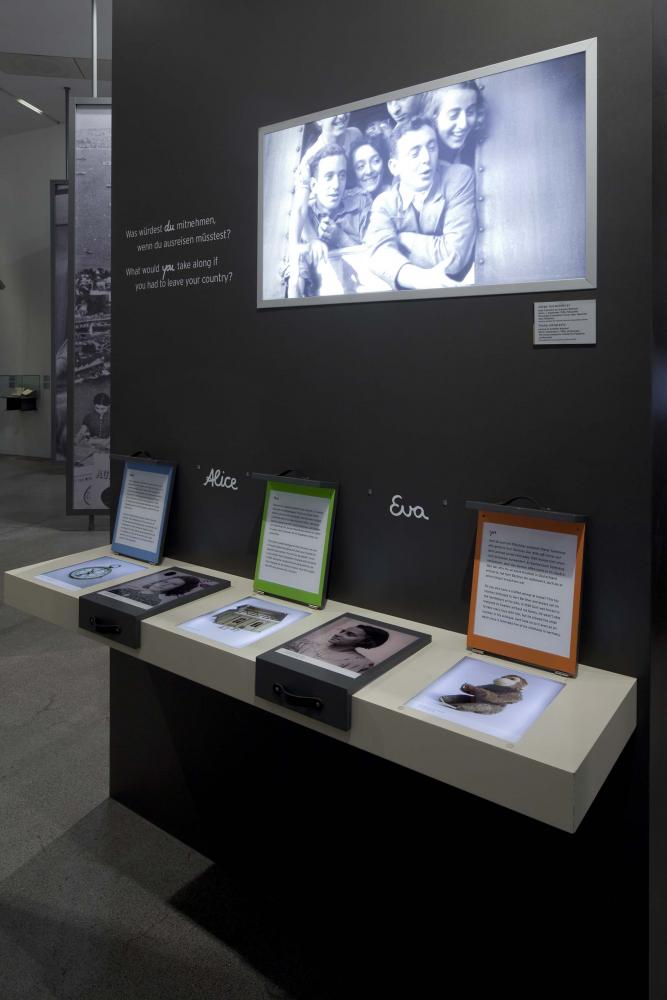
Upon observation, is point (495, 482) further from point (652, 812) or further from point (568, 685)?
point (652, 812)

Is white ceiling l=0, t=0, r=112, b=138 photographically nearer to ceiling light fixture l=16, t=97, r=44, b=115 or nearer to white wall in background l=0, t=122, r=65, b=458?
ceiling light fixture l=16, t=97, r=44, b=115

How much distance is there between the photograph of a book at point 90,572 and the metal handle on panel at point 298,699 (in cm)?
67

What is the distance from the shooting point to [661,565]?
125 centimetres

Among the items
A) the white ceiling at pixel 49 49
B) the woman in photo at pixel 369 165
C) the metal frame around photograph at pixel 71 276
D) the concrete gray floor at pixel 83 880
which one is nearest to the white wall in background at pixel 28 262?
the white ceiling at pixel 49 49

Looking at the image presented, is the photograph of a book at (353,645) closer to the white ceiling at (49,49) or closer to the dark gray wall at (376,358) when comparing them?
the dark gray wall at (376,358)

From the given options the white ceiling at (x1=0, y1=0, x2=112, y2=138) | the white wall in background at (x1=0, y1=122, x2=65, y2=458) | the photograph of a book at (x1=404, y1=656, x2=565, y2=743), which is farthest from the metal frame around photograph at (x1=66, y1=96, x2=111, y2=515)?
the white wall in background at (x1=0, y1=122, x2=65, y2=458)

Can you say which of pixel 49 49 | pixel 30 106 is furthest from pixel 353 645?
pixel 30 106

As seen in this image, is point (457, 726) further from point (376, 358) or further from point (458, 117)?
point (458, 117)

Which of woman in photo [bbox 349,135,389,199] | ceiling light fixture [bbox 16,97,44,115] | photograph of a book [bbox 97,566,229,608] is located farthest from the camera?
ceiling light fixture [bbox 16,97,44,115]

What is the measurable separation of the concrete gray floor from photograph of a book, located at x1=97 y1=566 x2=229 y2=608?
32.3 inches

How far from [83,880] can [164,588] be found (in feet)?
2.86

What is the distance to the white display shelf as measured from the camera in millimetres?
933

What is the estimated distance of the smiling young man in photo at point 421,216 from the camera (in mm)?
1300

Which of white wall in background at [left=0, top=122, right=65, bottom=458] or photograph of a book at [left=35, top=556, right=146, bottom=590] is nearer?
photograph of a book at [left=35, top=556, right=146, bottom=590]
